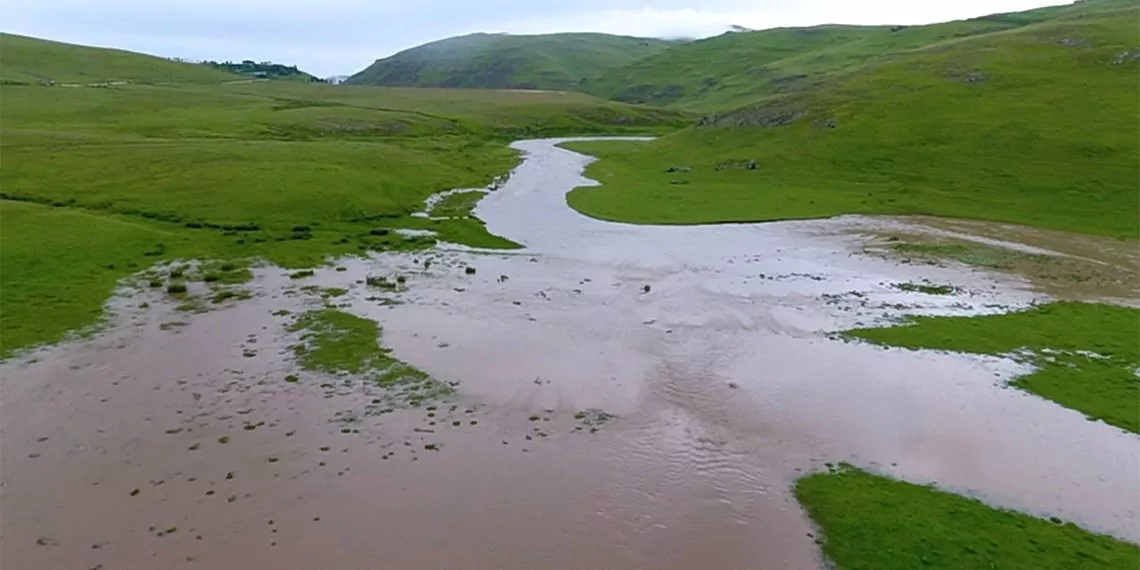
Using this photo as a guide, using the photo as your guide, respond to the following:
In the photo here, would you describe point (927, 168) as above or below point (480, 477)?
above

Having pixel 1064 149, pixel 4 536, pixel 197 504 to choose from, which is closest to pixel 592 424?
pixel 197 504

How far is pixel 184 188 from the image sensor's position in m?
53.5

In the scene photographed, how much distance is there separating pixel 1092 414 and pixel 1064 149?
50.7 metres

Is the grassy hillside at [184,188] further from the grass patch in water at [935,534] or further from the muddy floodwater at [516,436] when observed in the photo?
the grass patch in water at [935,534]

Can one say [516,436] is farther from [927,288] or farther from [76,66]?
[76,66]

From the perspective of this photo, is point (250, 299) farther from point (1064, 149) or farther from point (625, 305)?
point (1064, 149)

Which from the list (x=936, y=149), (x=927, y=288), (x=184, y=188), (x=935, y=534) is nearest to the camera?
(x=935, y=534)

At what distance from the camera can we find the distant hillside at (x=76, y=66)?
483ft

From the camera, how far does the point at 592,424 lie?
23375 millimetres

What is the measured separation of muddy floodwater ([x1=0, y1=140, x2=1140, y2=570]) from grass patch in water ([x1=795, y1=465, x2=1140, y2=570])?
31.3 inches

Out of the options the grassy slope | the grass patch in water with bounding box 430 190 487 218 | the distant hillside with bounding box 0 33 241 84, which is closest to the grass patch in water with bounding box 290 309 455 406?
the grass patch in water with bounding box 430 190 487 218

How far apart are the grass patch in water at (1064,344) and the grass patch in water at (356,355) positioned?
19016mm

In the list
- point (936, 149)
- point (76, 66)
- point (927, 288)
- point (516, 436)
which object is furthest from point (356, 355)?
point (76, 66)

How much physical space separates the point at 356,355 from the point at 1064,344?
2891 centimetres
